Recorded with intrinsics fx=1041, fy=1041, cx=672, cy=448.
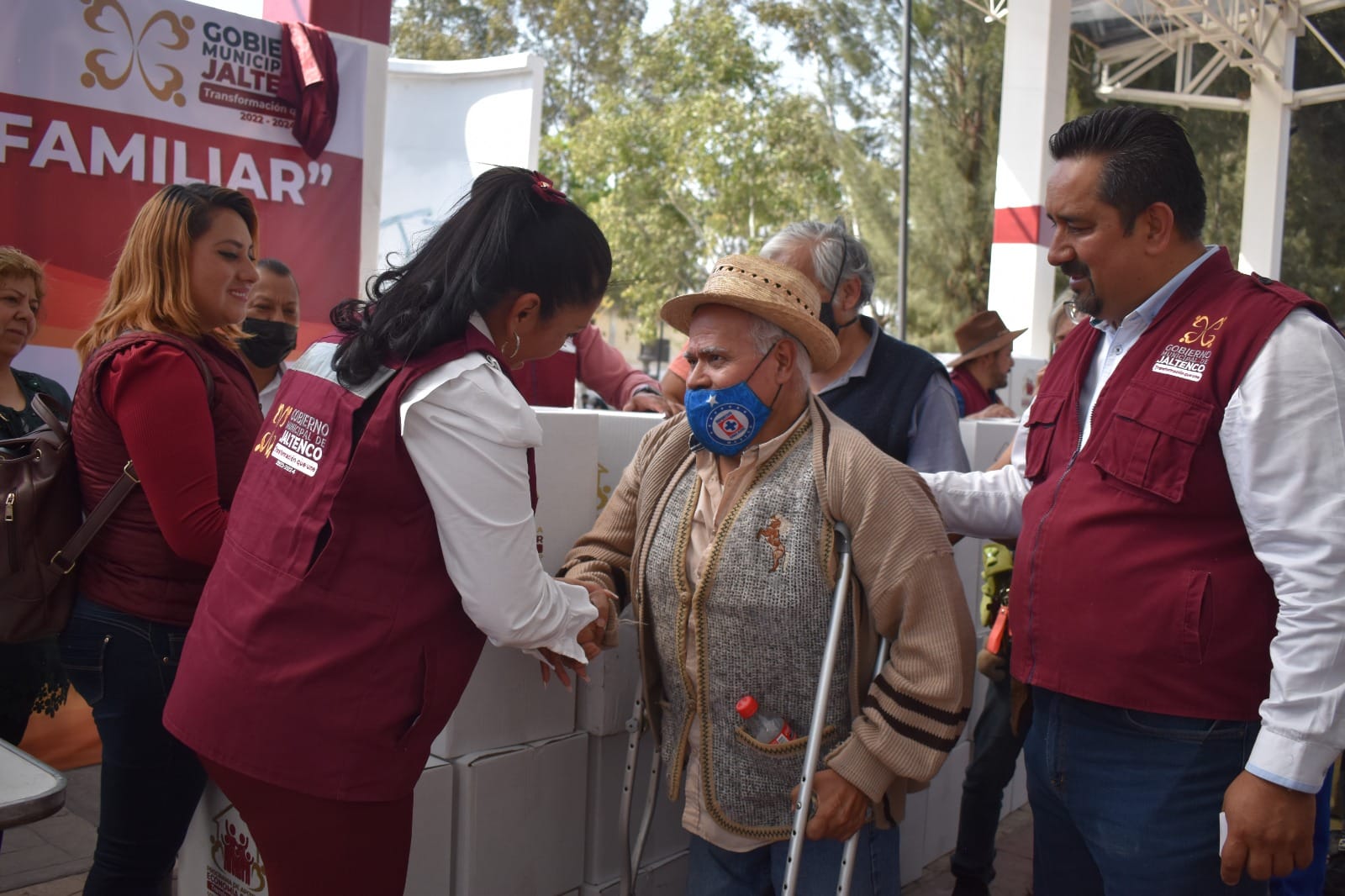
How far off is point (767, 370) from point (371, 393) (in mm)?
882

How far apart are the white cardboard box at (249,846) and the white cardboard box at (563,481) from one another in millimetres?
626

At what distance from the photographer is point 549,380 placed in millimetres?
4391

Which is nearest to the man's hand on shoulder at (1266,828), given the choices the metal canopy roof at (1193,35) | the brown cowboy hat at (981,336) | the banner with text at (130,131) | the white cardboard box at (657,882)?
the white cardboard box at (657,882)

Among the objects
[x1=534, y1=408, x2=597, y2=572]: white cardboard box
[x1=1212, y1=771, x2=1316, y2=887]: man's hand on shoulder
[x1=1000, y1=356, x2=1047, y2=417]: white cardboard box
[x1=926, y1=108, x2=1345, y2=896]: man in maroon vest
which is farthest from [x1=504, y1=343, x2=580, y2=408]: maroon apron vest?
[x1=1000, y1=356, x2=1047, y2=417]: white cardboard box

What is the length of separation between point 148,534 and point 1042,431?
2026 mm

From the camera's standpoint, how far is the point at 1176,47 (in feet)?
52.0

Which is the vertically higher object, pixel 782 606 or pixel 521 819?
pixel 782 606

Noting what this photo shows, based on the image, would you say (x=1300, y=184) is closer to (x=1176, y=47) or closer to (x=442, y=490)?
(x=1176, y=47)

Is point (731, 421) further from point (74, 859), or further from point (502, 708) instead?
point (74, 859)

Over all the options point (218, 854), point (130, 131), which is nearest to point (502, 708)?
point (218, 854)

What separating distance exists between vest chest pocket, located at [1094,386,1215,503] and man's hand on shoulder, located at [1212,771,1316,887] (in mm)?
509

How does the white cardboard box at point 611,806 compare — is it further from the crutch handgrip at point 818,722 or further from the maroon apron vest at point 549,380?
the maroon apron vest at point 549,380

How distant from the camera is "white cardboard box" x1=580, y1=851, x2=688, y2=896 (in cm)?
278

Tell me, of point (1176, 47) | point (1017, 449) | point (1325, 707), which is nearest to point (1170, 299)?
point (1017, 449)
